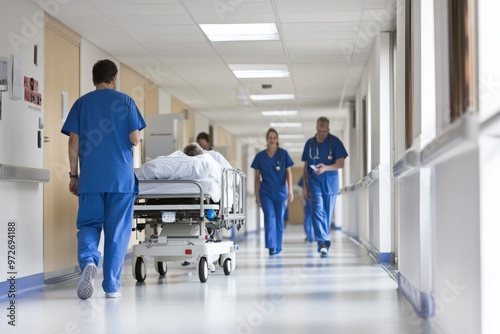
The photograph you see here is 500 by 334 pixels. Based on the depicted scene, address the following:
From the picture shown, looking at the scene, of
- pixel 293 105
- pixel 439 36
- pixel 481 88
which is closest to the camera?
pixel 481 88

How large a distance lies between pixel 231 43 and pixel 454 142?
5519 millimetres

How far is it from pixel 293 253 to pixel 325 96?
377 centimetres

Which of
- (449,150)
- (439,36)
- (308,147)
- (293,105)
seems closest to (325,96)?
(293,105)

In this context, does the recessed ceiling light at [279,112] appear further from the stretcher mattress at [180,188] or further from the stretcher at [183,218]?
the stretcher mattress at [180,188]

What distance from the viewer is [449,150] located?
2693 mm

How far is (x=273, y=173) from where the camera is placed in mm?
8648

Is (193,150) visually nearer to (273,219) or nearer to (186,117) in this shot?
(273,219)

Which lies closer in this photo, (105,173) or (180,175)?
(105,173)

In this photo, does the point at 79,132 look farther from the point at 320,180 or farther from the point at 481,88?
the point at 320,180

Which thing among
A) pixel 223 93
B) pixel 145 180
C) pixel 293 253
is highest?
pixel 223 93

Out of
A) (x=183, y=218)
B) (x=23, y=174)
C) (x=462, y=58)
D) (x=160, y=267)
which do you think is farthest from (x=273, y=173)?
(x=462, y=58)

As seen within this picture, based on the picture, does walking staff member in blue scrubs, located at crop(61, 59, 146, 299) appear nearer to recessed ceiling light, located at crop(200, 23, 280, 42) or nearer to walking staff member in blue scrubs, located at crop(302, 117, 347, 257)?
recessed ceiling light, located at crop(200, 23, 280, 42)

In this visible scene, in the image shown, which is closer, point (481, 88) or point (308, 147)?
point (481, 88)

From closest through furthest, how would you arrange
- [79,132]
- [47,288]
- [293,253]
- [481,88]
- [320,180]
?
[481,88] → [79,132] → [47,288] → [320,180] → [293,253]
